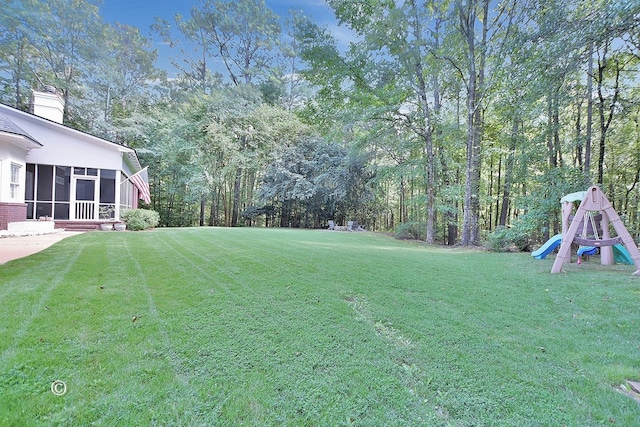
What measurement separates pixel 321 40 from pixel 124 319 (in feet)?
40.8

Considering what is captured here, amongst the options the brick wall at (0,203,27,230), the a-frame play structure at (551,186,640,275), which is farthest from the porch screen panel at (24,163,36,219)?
the a-frame play structure at (551,186,640,275)

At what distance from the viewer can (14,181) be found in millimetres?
9758

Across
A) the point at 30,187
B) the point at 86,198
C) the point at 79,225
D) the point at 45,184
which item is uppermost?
the point at 45,184

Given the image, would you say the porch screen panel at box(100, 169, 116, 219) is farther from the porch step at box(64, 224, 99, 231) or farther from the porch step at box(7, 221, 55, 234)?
the porch step at box(7, 221, 55, 234)

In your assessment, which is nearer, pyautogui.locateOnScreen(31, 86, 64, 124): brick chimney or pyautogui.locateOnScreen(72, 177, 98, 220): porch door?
pyautogui.locateOnScreen(72, 177, 98, 220): porch door

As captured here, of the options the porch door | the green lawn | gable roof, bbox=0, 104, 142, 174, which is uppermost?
gable roof, bbox=0, 104, 142, 174

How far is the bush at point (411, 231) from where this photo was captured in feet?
46.4

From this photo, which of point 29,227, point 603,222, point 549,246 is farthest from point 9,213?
point 603,222

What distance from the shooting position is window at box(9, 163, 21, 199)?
9.53 meters

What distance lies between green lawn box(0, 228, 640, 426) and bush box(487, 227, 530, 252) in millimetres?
4371

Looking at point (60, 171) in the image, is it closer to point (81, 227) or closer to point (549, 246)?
point (81, 227)

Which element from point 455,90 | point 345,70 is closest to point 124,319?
point 345,70

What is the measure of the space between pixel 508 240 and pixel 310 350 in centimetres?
903

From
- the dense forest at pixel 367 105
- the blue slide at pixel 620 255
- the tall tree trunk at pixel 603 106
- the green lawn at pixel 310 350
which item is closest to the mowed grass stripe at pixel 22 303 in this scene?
the green lawn at pixel 310 350
